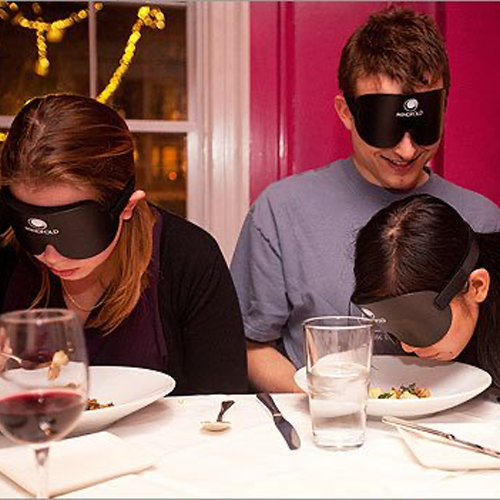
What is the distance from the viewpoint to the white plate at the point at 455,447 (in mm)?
1135

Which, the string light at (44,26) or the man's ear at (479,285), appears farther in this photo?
the string light at (44,26)

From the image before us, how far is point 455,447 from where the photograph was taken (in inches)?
47.4

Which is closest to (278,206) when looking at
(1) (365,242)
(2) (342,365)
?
(1) (365,242)

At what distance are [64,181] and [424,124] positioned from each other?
2.99 ft

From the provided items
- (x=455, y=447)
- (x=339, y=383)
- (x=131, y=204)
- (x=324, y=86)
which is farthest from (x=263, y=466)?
(x=324, y=86)

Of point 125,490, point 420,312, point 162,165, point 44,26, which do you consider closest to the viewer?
point 125,490

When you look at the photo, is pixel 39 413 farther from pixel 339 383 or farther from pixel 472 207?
pixel 472 207

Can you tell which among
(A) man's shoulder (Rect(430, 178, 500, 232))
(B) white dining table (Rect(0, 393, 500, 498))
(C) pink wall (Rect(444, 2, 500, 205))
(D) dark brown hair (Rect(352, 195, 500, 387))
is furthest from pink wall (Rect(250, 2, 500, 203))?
(B) white dining table (Rect(0, 393, 500, 498))

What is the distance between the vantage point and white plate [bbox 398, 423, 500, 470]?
1135mm

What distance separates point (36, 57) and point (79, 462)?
2.00 meters

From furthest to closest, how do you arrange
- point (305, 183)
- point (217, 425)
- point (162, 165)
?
point (162, 165) < point (305, 183) < point (217, 425)

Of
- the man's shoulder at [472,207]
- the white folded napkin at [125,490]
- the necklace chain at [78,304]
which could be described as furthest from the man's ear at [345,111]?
the white folded napkin at [125,490]

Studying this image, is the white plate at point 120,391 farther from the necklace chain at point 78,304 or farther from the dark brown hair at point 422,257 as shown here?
the dark brown hair at point 422,257

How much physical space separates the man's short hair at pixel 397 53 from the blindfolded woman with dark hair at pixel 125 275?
588 millimetres
